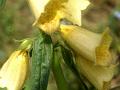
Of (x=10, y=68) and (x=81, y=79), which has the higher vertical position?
(x=10, y=68)

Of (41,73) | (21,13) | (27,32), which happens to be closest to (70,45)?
(41,73)

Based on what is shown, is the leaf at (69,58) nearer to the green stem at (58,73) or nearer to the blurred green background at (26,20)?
the green stem at (58,73)

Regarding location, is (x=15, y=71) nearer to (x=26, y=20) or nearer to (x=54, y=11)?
(x=54, y=11)

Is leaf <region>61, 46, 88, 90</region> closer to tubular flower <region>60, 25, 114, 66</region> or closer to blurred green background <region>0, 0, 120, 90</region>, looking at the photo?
tubular flower <region>60, 25, 114, 66</region>

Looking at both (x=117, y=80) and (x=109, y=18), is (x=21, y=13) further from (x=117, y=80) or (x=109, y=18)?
(x=117, y=80)

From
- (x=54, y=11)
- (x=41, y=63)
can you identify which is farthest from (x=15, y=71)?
(x=54, y=11)

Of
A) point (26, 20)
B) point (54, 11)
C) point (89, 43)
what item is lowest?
point (26, 20)
